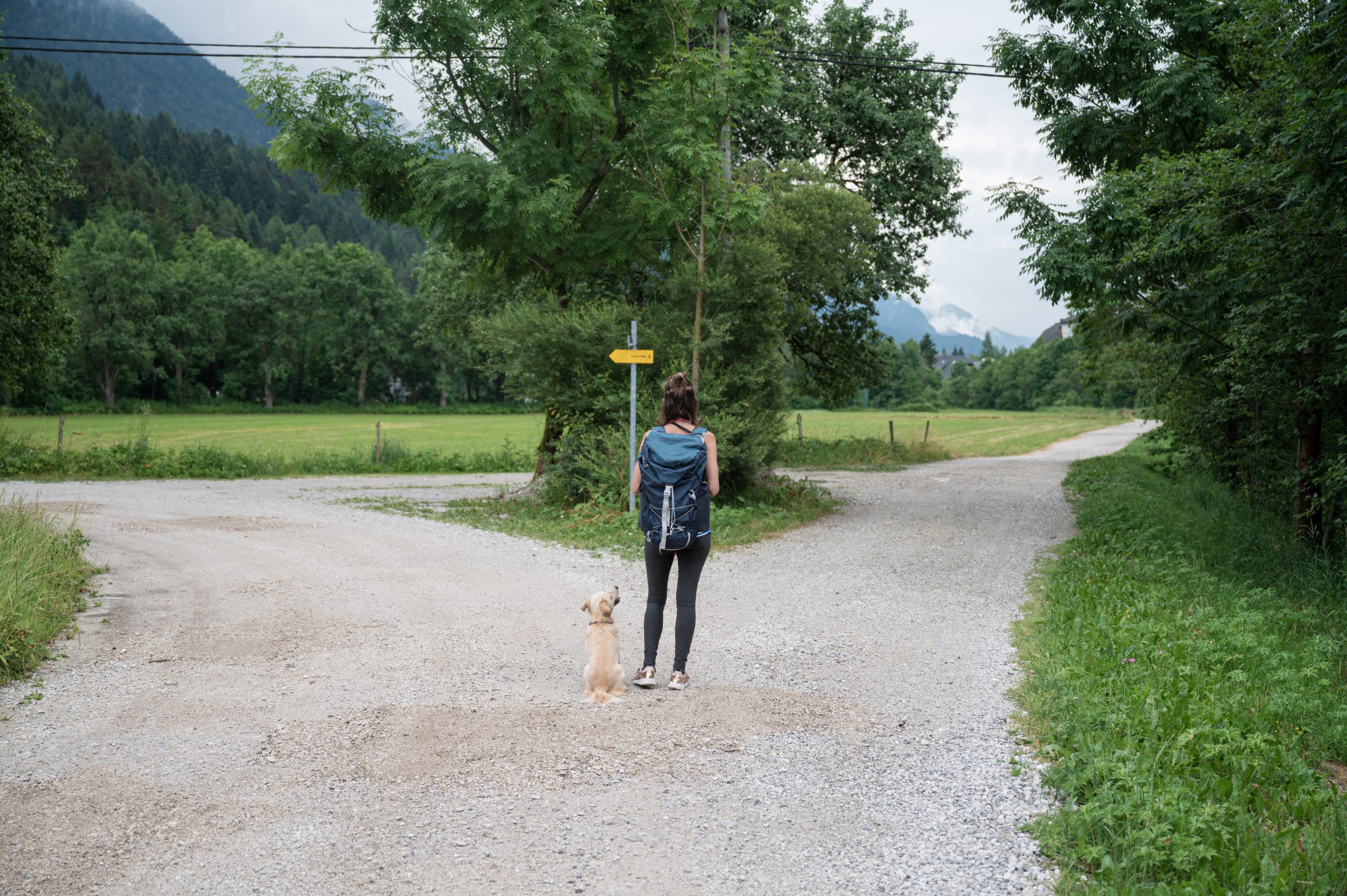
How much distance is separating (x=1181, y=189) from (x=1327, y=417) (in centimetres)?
464

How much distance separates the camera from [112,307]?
64625mm

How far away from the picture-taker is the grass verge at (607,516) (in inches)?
460

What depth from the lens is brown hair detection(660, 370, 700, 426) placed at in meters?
5.55

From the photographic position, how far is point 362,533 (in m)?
12.3

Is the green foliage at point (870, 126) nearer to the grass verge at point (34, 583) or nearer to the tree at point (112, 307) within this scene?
the grass verge at point (34, 583)

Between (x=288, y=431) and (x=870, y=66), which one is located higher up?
(x=870, y=66)

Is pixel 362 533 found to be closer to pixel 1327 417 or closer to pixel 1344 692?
pixel 1344 692

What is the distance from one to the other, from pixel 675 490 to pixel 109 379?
234 feet

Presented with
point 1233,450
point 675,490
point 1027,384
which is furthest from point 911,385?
point 675,490

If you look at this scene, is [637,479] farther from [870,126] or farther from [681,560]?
[870,126]

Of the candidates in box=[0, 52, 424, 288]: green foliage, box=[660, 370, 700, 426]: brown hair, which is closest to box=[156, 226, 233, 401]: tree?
box=[0, 52, 424, 288]: green foliage

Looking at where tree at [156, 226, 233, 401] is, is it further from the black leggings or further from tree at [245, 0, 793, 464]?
the black leggings

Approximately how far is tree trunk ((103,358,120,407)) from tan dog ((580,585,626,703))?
→ 69957mm

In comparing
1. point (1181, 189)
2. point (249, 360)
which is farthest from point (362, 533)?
point (249, 360)
